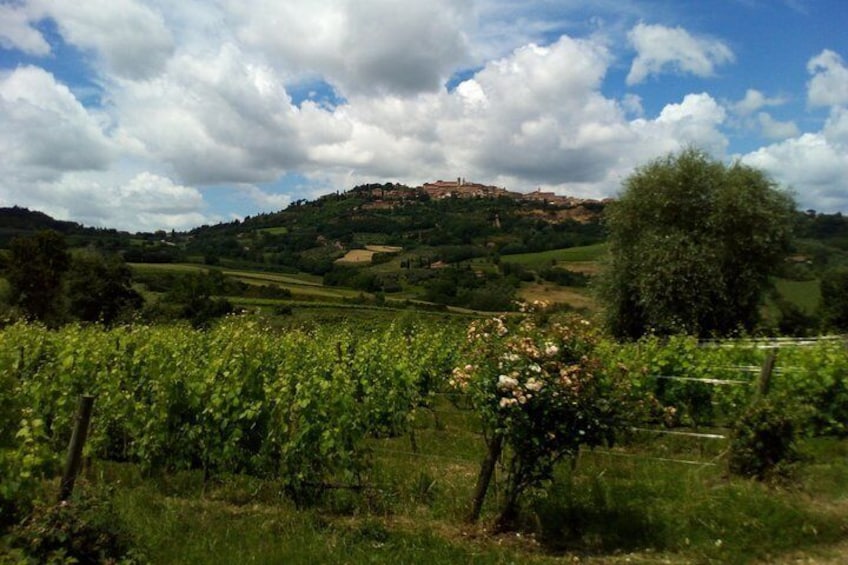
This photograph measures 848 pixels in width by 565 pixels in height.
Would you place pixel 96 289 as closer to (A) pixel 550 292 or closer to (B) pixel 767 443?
(A) pixel 550 292

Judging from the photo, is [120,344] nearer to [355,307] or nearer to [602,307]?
[602,307]

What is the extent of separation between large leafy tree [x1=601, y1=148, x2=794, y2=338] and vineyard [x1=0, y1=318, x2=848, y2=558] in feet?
40.9

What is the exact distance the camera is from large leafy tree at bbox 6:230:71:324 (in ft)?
156

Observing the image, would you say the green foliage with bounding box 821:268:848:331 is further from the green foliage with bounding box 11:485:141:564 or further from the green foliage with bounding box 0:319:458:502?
the green foliage with bounding box 11:485:141:564

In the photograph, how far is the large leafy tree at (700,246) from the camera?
2433 cm

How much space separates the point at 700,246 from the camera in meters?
24.5

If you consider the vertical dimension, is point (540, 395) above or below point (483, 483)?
above

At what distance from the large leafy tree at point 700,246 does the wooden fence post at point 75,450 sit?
68.4ft

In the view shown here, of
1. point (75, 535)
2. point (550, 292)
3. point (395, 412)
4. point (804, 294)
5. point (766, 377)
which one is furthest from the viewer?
point (550, 292)

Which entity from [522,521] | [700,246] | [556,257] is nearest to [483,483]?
[522,521]

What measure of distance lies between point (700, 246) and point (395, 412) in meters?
17.6

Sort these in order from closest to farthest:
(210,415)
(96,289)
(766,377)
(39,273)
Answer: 1. (210,415)
2. (766,377)
3. (39,273)
4. (96,289)

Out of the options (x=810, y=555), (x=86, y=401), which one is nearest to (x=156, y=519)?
(x=86, y=401)

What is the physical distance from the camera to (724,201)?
24750mm
